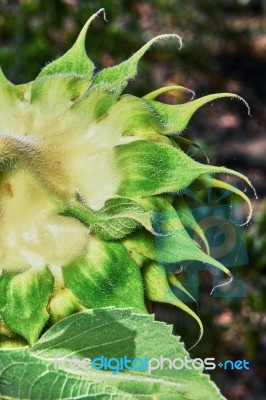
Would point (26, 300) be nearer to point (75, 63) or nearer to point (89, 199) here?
point (89, 199)

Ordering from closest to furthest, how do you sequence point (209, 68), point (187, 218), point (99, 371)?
point (99, 371) → point (187, 218) → point (209, 68)

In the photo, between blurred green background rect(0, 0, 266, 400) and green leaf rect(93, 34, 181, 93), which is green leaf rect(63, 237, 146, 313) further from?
blurred green background rect(0, 0, 266, 400)

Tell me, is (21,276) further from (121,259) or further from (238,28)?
(238,28)

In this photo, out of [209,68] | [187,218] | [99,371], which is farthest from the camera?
[209,68]

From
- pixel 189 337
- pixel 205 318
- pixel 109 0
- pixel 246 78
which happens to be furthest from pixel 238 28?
pixel 189 337

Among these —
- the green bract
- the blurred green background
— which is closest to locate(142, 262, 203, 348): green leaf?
the green bract

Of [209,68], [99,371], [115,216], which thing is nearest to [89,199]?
[115,216]

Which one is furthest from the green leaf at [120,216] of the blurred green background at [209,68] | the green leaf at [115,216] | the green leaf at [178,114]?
the blurred green background at [209,68]

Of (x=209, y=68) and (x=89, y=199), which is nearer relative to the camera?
(x=89, y=199)
